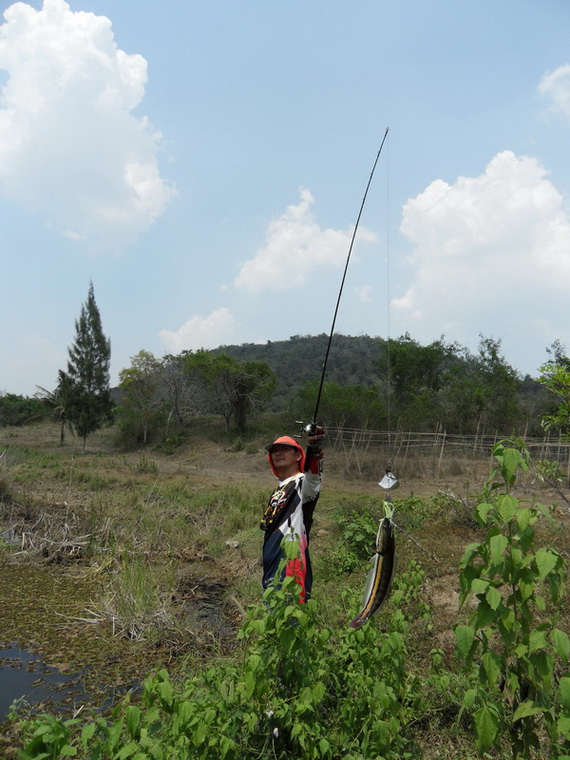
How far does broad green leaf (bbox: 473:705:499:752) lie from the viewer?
60.2 inches

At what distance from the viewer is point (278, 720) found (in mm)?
2146

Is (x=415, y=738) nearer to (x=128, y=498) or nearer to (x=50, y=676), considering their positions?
(x=50, y=676)

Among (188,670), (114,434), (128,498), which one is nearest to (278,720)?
(188,670)

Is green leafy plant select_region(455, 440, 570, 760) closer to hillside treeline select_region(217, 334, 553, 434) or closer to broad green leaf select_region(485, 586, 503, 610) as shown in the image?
broad green leaf select_region(485, 586, 503, 610)

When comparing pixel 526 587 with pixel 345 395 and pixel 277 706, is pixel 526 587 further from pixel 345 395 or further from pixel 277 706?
pixel 345 395

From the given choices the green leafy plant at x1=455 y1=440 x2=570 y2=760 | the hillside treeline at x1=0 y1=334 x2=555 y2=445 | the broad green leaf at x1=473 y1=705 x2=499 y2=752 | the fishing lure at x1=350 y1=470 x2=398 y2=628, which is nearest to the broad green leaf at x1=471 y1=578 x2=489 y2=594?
the green leafy plant at x1=455 y1=440 x2=570 y2=760

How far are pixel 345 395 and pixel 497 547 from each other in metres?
21.9

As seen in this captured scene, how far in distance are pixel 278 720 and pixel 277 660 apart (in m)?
0.37

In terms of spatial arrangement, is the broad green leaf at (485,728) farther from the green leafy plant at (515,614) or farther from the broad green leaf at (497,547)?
the broad green leaf at (497,547)

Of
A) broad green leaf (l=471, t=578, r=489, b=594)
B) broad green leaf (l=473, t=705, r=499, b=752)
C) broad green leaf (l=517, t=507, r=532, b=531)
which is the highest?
broad green leaf (l=517, t=507, r=532, b=531)

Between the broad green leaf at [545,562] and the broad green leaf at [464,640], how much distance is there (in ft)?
0.91

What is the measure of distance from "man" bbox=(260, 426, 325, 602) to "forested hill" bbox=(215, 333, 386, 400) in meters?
39.8

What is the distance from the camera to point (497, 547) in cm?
147

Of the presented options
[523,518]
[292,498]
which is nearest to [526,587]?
[523,518]
